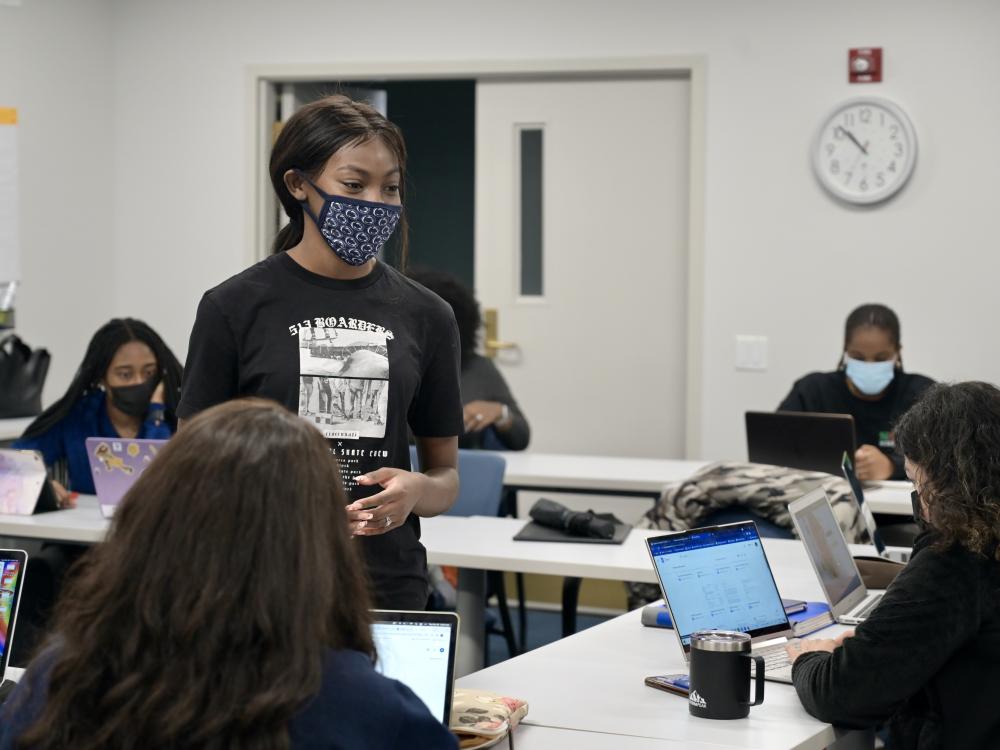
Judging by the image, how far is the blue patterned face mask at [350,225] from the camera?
191 cm

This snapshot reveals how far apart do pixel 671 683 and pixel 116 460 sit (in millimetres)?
1868

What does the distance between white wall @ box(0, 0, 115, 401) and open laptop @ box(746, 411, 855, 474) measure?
10.7ft

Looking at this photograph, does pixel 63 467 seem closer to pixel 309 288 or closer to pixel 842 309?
pixel 309 288

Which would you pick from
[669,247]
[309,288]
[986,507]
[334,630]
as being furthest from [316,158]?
[669,247]

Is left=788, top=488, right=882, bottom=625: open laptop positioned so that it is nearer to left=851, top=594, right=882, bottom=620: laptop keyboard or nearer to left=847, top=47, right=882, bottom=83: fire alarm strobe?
left=851, top=594, right=882, bottom=620: laptop keyboard

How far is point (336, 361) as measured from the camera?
1853 mm

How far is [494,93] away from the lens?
5.57m

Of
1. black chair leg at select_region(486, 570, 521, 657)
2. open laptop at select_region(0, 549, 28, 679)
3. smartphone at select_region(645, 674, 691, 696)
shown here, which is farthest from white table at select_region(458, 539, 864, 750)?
black chair leg at select_region(486, 570, 521, 657)

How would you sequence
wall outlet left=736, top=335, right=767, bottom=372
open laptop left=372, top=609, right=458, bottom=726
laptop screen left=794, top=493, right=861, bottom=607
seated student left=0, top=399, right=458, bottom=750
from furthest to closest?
wall outlet left=736, top=335, right=767, bottom=372 < laptop screen left=794, top=493, right=861, bottom=607 < open laptop left=372, top=609, right=458, bottom=726 < seated student left=0, top=399, right=458, bottom=750

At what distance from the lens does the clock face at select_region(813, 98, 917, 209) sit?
5062 millimetres

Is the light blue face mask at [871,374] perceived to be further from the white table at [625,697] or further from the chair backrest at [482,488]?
the white table at [625,697]

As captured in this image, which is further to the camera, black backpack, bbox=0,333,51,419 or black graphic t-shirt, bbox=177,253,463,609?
black backpack, bbox=0,333,51,419

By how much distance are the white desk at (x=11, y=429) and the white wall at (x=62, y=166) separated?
72cm

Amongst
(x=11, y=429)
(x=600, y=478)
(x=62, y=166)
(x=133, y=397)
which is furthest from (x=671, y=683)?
(x=62, y=166)
